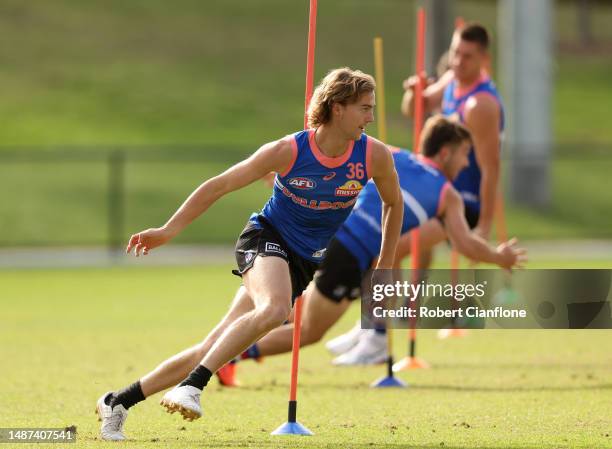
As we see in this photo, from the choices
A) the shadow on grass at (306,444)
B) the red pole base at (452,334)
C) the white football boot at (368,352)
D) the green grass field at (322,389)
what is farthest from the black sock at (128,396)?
the red pole base at (452,334)

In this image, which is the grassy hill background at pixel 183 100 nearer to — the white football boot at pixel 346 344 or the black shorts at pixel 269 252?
the white football boot at pixel 346 344

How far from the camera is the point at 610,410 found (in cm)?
788

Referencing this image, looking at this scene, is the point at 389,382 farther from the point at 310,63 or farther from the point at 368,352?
the point at 310,63

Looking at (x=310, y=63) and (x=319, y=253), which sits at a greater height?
(x=310, y=63)

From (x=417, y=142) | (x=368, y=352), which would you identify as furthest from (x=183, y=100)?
(x=368, y=352)

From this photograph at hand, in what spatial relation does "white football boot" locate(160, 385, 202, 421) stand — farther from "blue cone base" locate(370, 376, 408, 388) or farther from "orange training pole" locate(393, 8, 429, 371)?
"orange training pole" locate(393, 8, 429, 371)

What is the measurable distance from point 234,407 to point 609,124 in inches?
1402

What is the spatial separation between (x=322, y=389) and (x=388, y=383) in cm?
46

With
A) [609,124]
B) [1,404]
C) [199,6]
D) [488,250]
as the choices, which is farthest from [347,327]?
[199,6]

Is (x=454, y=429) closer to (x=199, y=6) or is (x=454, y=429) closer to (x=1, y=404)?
(x=1, y=404)

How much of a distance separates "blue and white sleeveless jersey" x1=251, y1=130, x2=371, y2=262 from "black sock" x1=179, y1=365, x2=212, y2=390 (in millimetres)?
923

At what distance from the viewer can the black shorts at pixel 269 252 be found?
22.8 feet

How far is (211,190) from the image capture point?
6570 mm

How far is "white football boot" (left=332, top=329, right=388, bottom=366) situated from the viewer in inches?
405
